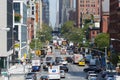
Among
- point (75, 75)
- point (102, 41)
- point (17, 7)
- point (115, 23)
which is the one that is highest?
point (17, 7)

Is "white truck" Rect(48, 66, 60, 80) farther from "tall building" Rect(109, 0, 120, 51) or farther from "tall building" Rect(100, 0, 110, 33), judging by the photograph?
"tall building" Rect(100, 0, 110, 33)

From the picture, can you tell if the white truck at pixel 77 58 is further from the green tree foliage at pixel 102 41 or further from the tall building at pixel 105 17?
the tall building at pixel 105 17

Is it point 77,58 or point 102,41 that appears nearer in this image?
point 77,58

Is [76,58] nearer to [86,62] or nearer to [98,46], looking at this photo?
[86,62]

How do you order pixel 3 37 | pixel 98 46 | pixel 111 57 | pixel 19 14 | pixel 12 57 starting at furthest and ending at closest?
pixel 98 46, pixel 19 14, pixel 12 57, pixel 111 57, pixel 3 37

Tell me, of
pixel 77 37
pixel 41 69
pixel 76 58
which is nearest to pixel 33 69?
pixel 41 69

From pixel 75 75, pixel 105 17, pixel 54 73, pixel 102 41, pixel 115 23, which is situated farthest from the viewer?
pixel 105 17

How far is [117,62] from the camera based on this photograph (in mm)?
87438

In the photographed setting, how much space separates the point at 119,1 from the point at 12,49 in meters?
29.8

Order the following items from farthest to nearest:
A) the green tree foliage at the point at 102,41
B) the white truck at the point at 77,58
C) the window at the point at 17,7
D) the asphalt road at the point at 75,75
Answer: the green tree foliage at the point at 102,41
the window at the point at 17,7
the white truck at the point at 77,58
the asphalt road at the point at 75,75

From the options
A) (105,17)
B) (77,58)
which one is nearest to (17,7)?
(77,58)

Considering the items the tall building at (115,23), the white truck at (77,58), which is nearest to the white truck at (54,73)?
the white truck at (77,58)

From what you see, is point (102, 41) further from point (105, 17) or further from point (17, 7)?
point (105, 17)

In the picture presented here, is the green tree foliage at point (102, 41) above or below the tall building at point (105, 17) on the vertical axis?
below
